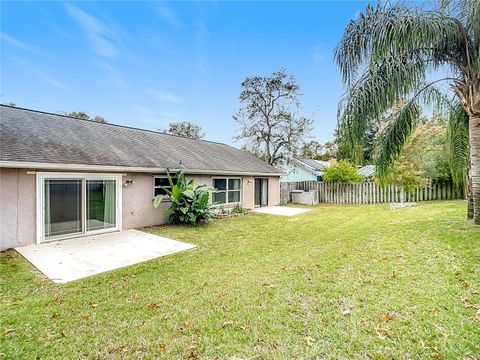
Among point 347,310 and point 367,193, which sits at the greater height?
point 367,193

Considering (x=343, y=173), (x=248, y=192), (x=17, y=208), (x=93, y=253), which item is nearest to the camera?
(x=93, y=253)

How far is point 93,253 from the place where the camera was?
21.9 feet

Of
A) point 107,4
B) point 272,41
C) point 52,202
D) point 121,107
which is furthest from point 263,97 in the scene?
point 52,202

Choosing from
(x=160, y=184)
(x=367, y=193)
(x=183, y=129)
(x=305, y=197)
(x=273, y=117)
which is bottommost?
(x=305, y=197)

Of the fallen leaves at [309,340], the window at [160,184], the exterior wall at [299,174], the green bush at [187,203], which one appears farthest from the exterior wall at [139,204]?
the exterior wall at [299,174]

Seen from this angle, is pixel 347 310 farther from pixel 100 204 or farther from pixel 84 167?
pixel 100 204

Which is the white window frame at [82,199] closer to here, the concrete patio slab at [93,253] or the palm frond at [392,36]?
the concrete patio slab at [93,253]

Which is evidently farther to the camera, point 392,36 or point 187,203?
point 187,203

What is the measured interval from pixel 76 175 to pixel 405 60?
A: 1014cm

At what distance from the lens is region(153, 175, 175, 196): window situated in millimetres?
10727

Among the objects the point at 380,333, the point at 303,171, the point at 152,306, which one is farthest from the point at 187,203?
the point at 303,171

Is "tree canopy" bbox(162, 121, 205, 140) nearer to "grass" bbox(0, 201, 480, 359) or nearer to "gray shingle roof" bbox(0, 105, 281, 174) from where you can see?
"gray shingle roof" bbox(0, 105, 281, 174)

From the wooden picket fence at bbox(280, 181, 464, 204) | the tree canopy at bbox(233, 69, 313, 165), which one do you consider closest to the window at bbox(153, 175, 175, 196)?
the wooden picket fence at bbox(280, 181, 464, 204)

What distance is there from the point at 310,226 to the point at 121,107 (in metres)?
20.8
